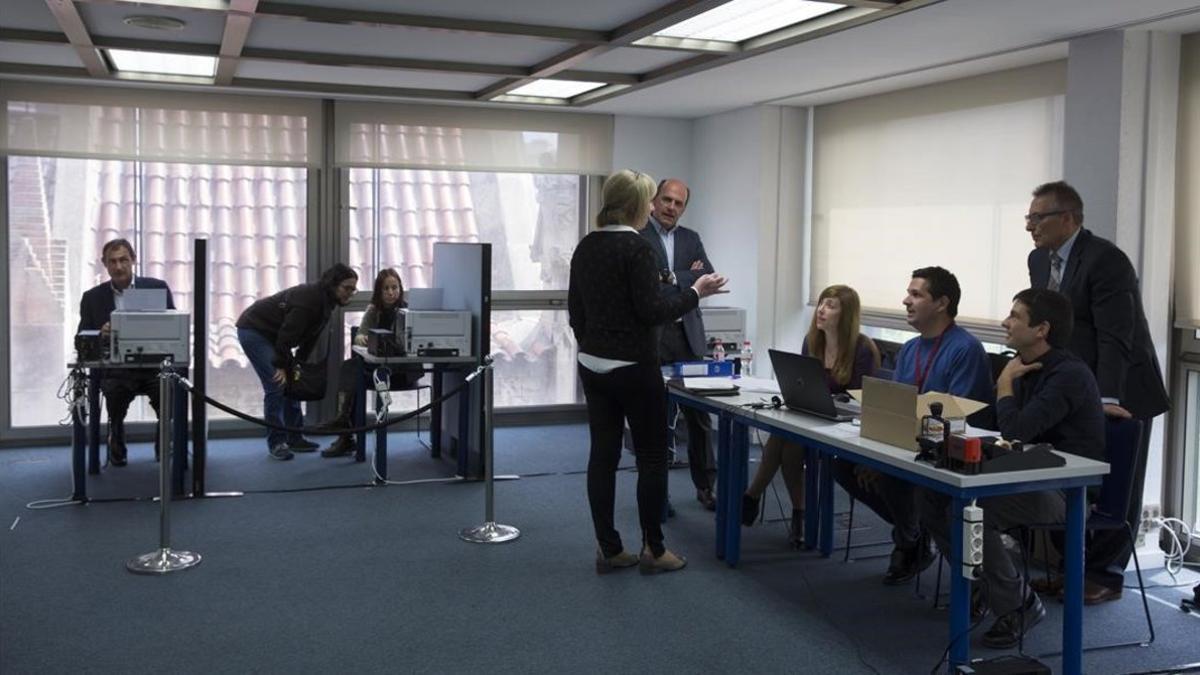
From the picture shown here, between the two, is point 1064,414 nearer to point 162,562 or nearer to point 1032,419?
point 1032,419

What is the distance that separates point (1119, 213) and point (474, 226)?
4569mm

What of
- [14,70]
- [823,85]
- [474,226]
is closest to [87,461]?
[14,70]

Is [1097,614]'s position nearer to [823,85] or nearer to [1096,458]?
[1096,458]

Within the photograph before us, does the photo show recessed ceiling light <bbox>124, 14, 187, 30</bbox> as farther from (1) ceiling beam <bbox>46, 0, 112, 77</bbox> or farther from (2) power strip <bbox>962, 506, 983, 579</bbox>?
(2) power strip <bbox>962, 506, 983, 579</bbox>

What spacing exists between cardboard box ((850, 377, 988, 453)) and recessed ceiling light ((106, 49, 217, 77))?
400 centimetres

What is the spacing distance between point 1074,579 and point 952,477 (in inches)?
20.8

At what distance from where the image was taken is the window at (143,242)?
7.13 m

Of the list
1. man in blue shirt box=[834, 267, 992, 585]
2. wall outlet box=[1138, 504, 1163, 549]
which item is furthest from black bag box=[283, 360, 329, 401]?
wall outlet box=[1138, 504, 1163, 549]

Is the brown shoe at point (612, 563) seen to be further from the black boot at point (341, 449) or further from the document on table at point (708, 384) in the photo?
the black boot at point (341, 449)

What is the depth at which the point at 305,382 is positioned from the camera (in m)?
6.68

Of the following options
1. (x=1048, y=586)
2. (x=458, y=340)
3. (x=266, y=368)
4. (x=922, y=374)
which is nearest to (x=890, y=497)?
(x=922, y=374)

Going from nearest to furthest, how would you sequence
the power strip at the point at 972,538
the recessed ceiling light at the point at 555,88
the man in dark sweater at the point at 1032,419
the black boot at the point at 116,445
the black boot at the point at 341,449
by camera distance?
the power strip at the point at 972,538
the man in dark sweater at the point at 1032,419
the black boot at the point at 116,445
the recessed ceiling light at the point at 555,88
the black boot at the point at 341,449

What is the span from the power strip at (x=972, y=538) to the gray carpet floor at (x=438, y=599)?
0.60 metres

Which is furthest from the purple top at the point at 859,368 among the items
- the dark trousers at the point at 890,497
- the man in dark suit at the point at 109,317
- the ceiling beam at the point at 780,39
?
the man in dark suit at the point at 109,317
